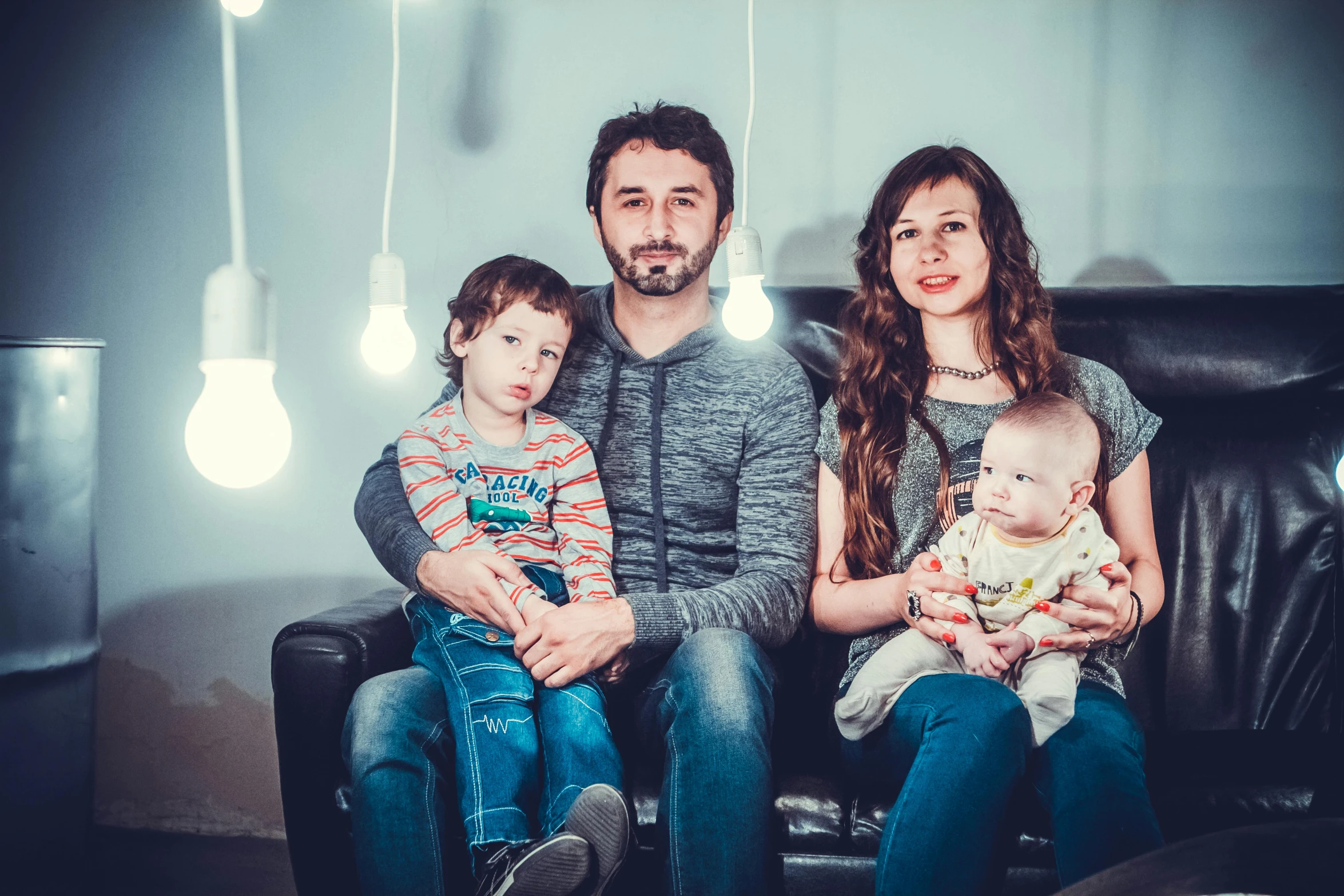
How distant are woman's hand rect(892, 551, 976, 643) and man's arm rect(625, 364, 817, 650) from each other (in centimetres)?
21

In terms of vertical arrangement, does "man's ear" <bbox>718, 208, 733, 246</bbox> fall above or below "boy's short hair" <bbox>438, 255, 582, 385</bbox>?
above

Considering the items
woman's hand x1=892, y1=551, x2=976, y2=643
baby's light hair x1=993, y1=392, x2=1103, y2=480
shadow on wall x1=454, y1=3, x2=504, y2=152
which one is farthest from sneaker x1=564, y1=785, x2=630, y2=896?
shadow on wall x1=454, y1=3, x2=504, y2=152

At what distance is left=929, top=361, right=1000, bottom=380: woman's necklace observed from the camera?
1.56 m

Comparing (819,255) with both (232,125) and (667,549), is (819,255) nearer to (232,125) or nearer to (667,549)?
(667,549)

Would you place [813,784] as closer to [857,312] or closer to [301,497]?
[857,312]

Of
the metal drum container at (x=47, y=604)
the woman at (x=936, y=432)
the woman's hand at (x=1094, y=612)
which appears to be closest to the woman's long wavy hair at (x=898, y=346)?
the woman at (x=936, y=432)

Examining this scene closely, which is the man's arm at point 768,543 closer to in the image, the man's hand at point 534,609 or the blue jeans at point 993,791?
the man's hand at point 534,609

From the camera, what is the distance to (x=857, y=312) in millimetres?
1676

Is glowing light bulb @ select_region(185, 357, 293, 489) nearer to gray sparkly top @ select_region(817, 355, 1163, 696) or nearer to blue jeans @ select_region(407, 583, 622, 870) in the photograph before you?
blue jeans @ select_region(407, 583, 622, 870)

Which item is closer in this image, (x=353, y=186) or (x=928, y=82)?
(x=928, y=82)

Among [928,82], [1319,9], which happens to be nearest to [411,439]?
[928,82]

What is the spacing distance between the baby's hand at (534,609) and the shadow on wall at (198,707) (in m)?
1.00

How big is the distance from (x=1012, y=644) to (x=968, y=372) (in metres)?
0.52

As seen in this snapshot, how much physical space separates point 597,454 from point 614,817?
0.72 m
